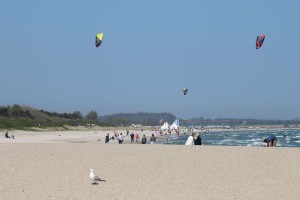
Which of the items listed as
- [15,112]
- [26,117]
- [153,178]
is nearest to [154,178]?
[153,178]

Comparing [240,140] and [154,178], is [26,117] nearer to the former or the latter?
[240,140]

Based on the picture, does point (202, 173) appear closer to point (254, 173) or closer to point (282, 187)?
point (254, 173)

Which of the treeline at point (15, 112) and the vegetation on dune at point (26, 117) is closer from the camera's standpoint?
the vegetation on dune at point (26, 117)

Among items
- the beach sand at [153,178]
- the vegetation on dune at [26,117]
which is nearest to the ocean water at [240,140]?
the vegetation on dune at [26,117]

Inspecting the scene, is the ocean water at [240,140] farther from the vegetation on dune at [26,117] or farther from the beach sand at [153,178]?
the beach sand at [153,178]

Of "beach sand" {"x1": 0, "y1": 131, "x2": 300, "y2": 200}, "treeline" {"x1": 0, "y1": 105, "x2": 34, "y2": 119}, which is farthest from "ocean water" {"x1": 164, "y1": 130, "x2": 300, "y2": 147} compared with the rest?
"beach sand" {"x1": 0, "y1": 131, "x2": 300, "y2": 200}

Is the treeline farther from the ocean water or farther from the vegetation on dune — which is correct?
the ocean water

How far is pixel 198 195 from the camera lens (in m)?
8.31

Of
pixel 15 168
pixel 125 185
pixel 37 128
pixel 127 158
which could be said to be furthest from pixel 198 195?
pixel 37 128

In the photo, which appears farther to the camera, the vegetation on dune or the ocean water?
the vegetation on dune

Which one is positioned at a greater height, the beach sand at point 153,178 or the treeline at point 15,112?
the treeline at point 15,112

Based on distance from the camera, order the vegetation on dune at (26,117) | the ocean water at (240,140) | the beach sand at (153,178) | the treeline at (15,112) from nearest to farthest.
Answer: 1. the beach sand at (153,178)
2. the ocean water at (240,140)
3. the vegetation on dune at (26,117)
4. the treeline at (15,112)

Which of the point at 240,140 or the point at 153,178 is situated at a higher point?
the point at 240,140

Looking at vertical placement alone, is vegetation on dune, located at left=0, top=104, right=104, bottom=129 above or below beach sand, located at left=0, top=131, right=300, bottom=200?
above
